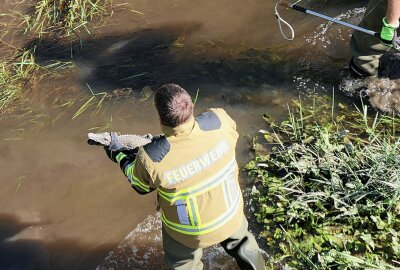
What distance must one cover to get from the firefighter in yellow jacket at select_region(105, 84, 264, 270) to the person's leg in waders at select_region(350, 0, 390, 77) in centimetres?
234

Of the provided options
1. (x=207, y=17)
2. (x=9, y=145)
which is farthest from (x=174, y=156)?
(x=207, y=17)

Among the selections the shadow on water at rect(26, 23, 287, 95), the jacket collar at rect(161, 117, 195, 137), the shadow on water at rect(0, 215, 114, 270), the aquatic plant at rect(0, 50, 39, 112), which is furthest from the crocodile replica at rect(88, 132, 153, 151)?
the aquatic plant at rect(0, 50, 39, 112)

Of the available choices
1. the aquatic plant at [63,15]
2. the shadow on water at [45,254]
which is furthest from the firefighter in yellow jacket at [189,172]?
the aquatic plant at [63,15]

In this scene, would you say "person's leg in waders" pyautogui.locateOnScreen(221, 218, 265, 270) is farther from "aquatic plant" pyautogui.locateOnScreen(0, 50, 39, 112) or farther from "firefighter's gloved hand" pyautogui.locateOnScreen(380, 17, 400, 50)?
"aquatic plant" pyautogui.locateOnScreen(0, 50, 39, 112)

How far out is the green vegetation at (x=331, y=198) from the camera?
3523 millimetres

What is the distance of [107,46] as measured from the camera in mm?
5973

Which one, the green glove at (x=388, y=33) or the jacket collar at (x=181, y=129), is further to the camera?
the green glove at (x=388, y=33)

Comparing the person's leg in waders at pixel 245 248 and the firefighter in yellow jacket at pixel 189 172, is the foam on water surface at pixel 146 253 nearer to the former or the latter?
the person's leg in waders at pixel 245 248

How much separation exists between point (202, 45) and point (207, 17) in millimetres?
530

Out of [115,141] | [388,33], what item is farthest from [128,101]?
[388,33]

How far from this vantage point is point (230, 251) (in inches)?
130

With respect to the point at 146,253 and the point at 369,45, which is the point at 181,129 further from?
the point at 369,45

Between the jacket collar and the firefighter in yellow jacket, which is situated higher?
the jacket collar

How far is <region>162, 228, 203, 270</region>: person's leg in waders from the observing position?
3057 millimetres
